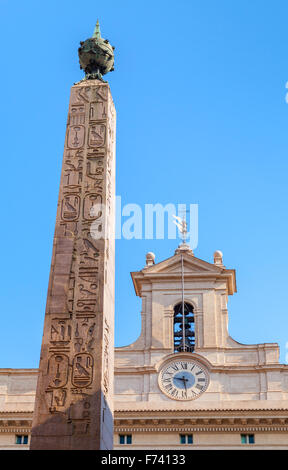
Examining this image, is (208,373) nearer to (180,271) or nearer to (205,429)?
(205,429)

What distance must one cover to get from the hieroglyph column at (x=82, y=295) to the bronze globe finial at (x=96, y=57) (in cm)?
51

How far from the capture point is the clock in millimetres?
29391

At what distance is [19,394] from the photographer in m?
30.0

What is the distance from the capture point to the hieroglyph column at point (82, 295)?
11508mm

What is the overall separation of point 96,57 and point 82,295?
5.26 m

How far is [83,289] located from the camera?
1261 centimetres

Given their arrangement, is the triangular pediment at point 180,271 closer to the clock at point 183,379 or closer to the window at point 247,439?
the clock at point 183,379

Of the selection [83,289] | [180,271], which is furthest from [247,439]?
[83,289]

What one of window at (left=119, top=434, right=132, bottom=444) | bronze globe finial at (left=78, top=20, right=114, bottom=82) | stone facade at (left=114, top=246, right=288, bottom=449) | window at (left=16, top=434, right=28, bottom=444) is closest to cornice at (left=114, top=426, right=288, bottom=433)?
stone facade at (left=114, top=246, right=288, bottom=449)

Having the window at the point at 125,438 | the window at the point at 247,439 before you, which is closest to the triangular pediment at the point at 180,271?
the window at the point at 125,438

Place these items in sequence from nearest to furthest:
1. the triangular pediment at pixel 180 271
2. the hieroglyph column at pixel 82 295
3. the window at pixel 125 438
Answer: the hieroglyph column at pixel 82 295 < the window at pixel 125 438 < the triangular pediment at pixel 180 271

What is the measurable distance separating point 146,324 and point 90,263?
60.9 feet
